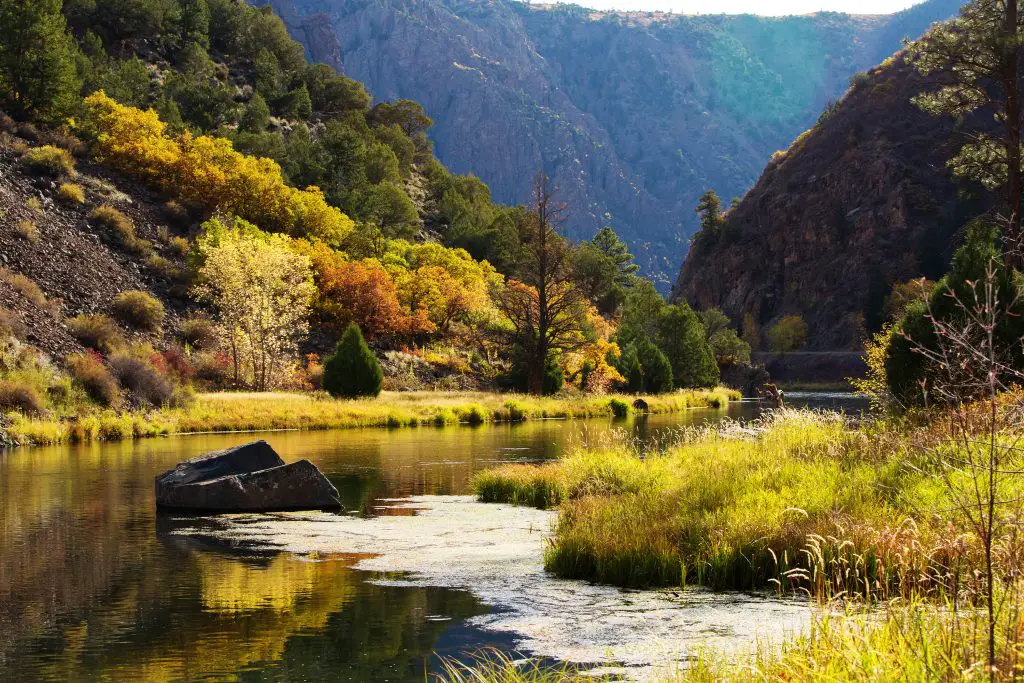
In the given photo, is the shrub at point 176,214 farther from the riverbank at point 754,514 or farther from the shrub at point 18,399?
the riverbank at point 754,514

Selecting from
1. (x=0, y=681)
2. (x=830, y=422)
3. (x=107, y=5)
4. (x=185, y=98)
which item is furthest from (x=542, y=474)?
(x=107, y=5)

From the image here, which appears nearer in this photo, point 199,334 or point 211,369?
point 211,369

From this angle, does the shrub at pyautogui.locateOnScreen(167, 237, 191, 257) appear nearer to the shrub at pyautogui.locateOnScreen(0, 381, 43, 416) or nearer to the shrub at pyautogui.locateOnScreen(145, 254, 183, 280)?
the shrub at pyautogui.locateOnScreen(145, 254, 183, 280)

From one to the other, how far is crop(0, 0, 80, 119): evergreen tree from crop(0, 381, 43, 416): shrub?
45.8 meters

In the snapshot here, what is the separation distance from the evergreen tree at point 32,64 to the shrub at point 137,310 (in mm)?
26010

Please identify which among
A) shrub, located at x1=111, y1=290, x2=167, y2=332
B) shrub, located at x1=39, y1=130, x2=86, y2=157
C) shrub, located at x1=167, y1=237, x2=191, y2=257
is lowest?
shrub, located at x1=111, y1=290, x2=167, y2=332

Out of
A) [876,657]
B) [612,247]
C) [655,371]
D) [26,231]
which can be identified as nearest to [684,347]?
[655,371]

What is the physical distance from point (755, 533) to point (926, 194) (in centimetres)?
17160

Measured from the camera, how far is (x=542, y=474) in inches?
968

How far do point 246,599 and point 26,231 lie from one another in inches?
2075

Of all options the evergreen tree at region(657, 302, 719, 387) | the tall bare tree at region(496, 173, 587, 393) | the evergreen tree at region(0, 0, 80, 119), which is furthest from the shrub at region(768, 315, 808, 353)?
the evergreen tree at region(0, 0, 80, 119)

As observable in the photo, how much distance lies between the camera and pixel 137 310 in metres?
60.3

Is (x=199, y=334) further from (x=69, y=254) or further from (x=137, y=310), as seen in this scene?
(x=69, y=254)

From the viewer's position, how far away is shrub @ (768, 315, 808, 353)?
16525 cm
